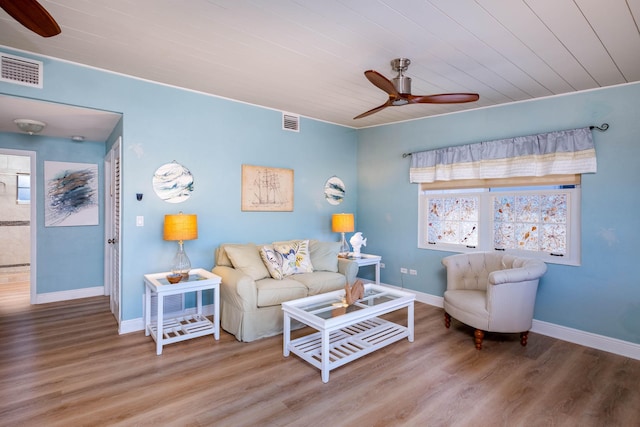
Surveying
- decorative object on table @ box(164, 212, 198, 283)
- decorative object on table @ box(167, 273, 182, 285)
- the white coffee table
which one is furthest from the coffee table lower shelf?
decorative object on table @ box(164, 212, 198, 283)

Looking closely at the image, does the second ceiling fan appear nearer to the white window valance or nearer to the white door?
the white window valance

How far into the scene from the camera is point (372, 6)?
2.03 meters

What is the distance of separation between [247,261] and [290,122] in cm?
207

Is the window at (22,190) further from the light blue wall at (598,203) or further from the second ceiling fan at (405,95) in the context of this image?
the light blue wall at (598,203)

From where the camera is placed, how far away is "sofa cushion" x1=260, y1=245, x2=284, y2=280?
3.66 meters

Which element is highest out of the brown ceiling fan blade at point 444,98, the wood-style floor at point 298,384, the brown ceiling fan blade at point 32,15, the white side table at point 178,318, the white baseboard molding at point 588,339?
the brown ceiling fan blade at point 32,15

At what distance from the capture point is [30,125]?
367 cm

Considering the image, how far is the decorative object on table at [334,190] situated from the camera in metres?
5.07

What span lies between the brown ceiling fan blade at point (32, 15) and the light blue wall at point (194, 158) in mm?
1462

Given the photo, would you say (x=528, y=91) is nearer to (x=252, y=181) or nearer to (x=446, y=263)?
(x=446, y=263)

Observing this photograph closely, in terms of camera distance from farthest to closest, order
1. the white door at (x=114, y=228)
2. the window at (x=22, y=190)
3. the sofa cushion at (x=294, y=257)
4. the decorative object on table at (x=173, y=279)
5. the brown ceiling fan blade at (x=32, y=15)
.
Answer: the window at (x=22, y=190) < the sofa cushion at (x=294, y=257) < the white door at (x=114, y=228) < the decorative object on table at (x=173, y=279) < the brown ceiling fan blade at (x=32, y=15)

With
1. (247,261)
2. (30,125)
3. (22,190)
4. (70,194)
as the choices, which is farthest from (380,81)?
(22,190)

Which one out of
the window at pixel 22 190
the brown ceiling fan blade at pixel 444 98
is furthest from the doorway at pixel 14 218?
the brown ceiling fan blade at pixel 444 98

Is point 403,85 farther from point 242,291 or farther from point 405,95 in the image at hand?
point 242,291
